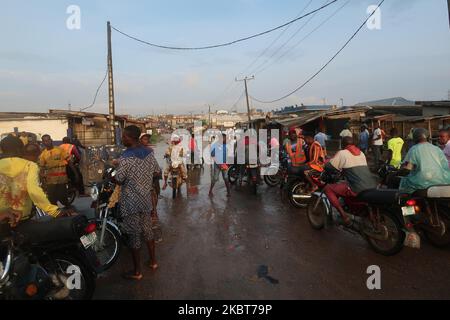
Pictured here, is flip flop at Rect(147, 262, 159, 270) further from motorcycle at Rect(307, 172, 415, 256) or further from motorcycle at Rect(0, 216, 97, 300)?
motorcycle at Rect(307, 172, 415, 256)

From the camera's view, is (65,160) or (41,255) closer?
(41,255)

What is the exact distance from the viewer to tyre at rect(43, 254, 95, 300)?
344 centimetres

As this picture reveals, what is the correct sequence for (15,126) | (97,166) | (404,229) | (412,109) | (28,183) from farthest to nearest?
(412,109)
(15,126)
(97,166)
(404,229)
(28,183)

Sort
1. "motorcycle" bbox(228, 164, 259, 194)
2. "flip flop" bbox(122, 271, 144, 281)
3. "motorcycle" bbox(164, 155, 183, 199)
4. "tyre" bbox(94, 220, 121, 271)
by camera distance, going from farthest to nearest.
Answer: "motorcycle" bbox(228, 164, 259, 194), "motorcycle" bbox(164, 155, 183, 199), "tyre" bbox(94, 220, 121, 271), "flip flop" bbox(122, 271, 144, 281)

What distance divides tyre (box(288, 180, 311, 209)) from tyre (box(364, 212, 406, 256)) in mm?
2841

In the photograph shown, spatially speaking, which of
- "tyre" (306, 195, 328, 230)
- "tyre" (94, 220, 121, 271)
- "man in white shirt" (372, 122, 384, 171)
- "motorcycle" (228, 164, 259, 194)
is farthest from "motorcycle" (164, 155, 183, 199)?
"man in white shirt" (372, 122, 384, 171)

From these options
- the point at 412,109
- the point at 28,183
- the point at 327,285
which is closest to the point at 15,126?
the point at 28,183

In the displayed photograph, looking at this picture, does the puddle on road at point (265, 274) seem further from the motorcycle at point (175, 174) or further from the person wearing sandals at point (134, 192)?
the motorcycle at point (175, 174)

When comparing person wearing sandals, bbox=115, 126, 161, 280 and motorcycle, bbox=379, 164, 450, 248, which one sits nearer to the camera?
person wearing sandals, bbox=115, 126, 161, 280

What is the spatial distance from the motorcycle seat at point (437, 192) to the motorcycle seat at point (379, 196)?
0.37m

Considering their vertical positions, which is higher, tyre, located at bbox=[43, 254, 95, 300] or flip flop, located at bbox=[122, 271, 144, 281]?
tyre, located at bbox=[43, 254, 95, 300]

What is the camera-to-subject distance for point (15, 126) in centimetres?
2208

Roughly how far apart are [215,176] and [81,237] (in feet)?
21.5

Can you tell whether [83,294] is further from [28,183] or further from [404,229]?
[404,229]
